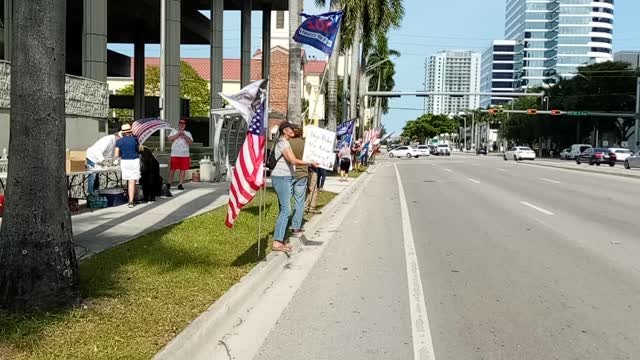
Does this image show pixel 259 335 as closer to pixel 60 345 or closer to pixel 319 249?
pixel 60 345

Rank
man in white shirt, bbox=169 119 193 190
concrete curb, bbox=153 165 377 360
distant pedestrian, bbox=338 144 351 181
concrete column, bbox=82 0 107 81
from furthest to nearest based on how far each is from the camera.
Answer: distant pedestrian, bbox=338 144 351 181 < concrete column, bbox=82 0 107 81 < man in white shirt, bbox=169 119 193 190 < concrete curb, bbox=153 165 377 360

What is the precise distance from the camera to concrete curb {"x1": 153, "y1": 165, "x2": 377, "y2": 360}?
5.08 meters

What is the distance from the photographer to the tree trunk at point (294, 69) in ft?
60.5

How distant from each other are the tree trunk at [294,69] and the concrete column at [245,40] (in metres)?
16.1

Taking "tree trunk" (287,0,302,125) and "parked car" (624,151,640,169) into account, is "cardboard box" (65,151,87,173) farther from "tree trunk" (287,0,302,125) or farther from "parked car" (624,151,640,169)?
"parked car" (624,151,640,169)

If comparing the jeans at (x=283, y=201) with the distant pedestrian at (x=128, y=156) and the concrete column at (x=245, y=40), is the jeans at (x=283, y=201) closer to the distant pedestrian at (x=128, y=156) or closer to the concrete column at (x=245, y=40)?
the distant pedestrian at (x=128, y=156)

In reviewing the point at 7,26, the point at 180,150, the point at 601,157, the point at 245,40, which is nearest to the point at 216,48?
the point at 245,40

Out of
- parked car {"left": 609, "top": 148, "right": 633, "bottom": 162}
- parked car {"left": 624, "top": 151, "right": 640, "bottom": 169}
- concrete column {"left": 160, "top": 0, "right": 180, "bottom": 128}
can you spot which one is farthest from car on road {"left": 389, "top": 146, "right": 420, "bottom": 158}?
concrete column {"left": 160, "top": 0, "right": 180, "bottom": 128}

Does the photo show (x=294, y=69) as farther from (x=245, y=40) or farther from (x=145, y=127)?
(x=245, y=40)

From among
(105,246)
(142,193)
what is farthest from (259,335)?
(142,193)

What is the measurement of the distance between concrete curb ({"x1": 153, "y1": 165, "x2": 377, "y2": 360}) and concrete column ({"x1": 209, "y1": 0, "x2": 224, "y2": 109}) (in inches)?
890

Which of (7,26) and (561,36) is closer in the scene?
(7,26)

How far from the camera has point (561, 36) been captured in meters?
183

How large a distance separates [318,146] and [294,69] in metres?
8.52
